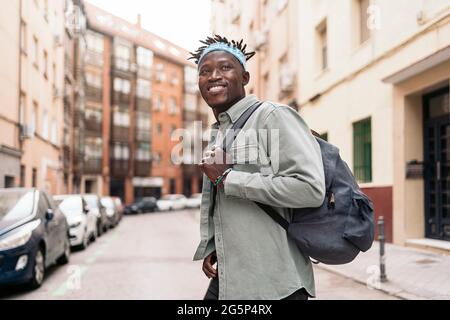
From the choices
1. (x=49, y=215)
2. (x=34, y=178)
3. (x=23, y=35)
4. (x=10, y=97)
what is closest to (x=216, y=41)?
(x=49, y=215)

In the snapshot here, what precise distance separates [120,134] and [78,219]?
3938 centimetres

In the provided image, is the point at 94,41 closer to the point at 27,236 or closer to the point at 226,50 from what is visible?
the point at 27,236

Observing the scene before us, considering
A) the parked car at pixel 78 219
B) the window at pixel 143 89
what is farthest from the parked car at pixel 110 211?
the window at pixel 143 89

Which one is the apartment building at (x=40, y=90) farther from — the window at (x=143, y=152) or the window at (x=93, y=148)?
the window at (x=143, y=152)

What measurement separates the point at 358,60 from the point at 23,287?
10.2 m

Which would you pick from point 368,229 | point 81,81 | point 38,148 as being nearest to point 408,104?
point 368,229

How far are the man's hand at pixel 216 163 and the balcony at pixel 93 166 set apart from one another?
46.6 meters

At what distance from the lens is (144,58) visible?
5472 cm

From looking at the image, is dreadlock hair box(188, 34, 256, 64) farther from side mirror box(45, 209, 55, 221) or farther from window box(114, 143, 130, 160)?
window box(114, 143, 130, 160)

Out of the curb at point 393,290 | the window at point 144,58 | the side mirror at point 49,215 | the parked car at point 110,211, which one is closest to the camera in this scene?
the curb at point 393,290

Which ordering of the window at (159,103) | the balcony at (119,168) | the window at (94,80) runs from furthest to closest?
the window at (159,103)
the balcony at (119,168)
the window at (94,80)

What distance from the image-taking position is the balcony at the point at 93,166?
158ft

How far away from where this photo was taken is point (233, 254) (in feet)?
6.79

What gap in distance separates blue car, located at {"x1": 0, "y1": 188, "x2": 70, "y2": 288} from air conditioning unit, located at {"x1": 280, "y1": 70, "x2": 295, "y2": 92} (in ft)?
40.2
